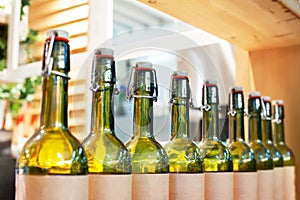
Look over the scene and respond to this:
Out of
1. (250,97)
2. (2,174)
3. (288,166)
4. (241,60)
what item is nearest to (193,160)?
(250,97)

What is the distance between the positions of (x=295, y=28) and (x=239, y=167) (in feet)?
1.17

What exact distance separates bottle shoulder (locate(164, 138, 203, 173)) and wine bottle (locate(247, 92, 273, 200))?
199 millimetres

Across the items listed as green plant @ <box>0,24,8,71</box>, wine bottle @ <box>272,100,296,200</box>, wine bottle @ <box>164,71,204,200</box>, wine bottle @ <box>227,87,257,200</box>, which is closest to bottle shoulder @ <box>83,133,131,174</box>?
wine bottle @ <box>164,71,204,200</box>

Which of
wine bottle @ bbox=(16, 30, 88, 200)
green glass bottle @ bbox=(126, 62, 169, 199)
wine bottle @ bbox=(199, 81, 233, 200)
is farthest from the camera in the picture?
wine bottle @ bbox=(199, 81, 233, 200)

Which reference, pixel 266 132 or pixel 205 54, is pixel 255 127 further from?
pixel 205 54

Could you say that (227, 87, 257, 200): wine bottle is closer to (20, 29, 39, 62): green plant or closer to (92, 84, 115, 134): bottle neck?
(92, 84, 115, 134): bottle neck

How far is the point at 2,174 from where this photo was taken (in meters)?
1.61

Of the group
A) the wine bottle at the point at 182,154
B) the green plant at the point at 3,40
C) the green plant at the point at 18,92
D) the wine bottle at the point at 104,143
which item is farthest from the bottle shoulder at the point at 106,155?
the green plant at the point at 3,40

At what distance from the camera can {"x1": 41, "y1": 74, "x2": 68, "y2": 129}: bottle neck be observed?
462mm

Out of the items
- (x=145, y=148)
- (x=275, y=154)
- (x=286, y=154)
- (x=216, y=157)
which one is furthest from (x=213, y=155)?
(x=286, y=154)

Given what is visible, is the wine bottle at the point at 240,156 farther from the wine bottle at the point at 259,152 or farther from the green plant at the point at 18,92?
the green plant at the point at 18,92

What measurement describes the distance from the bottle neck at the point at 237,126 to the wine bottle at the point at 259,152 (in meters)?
0.07

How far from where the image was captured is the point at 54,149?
0.46m

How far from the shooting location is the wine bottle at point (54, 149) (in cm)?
44
